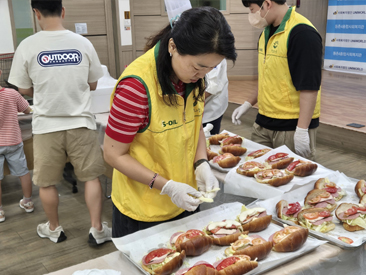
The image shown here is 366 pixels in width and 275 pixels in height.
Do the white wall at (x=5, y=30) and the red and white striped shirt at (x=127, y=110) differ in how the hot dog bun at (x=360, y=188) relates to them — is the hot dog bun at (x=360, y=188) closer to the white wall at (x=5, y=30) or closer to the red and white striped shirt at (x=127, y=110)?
the red and white striped shirt at (x=127, y=110)

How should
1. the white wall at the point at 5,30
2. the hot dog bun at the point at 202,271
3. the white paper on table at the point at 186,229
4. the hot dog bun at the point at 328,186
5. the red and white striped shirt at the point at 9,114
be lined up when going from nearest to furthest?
the hot dog bun at the point at 202,271 < the white paper on table at the point at 186,229 < the hot dog bun at the point at 328,186 < the red and white striped shirt at the point at 9,114 < the white wall at the point at 5,30

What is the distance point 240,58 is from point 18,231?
210 inches

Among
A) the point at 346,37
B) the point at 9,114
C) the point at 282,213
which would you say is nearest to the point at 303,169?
the point at 282,213

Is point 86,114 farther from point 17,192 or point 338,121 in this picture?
point 338,121

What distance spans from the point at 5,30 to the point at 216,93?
3.63 metres

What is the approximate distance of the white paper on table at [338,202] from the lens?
127cm

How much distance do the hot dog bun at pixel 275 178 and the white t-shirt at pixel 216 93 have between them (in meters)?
0.81

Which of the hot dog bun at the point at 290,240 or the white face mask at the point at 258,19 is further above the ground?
the white face mask at the point at 258,19

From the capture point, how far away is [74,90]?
2291 millimetres

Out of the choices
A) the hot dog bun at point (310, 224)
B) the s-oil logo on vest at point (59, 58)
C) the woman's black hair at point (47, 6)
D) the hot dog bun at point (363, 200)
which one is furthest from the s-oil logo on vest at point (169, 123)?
the woman's black hair at point (47, 6)

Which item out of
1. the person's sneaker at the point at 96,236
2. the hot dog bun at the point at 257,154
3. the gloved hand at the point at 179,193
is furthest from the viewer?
the person's sneaker at the point at 96,236

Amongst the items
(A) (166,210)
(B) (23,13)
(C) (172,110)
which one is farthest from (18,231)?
(B) (23,13)

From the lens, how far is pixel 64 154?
8.02 feet

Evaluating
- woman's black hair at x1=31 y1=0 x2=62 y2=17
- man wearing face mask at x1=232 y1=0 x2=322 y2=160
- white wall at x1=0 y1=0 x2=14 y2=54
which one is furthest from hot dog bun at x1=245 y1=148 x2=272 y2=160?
white wall at x1=0 y1=0 x2=14 y2=54
